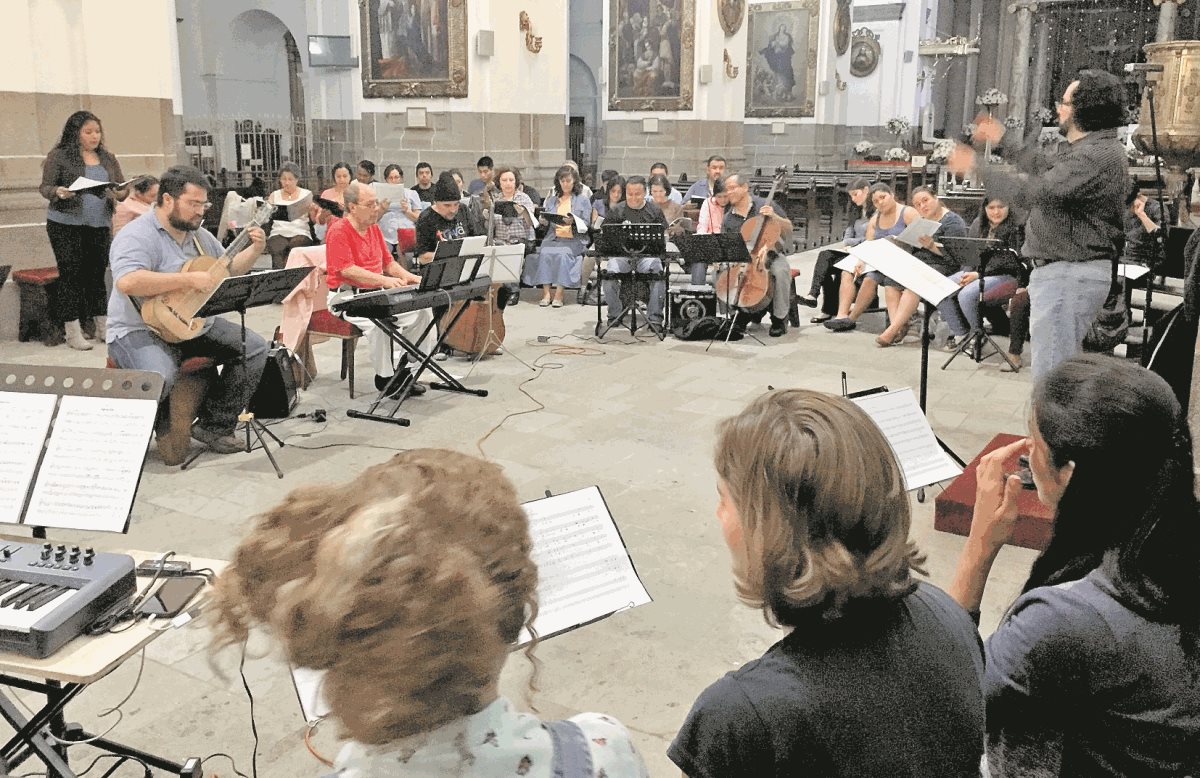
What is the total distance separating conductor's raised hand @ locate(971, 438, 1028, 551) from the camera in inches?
89.8

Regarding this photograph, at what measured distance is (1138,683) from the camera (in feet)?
5.54

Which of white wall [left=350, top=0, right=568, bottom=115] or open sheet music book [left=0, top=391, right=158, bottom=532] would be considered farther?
white wall [left=350, top=0, right=568, bottom=115]

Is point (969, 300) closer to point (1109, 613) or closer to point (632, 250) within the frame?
point (632, 250)

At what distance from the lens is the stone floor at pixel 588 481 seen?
10.3ft

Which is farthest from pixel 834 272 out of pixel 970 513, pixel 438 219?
pixel 970 513

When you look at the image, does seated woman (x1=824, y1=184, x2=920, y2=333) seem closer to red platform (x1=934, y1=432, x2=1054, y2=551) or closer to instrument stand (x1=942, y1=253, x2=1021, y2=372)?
instrument stand (x1=942, y1=253, x2=1021, y2=372)

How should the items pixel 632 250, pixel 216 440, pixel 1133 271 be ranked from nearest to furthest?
1. pixel 216 440
2. pixel 1133 271
3. pixel 632 250

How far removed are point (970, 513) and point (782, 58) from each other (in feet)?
68.8

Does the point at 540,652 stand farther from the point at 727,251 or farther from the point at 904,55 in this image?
the point at 904,55

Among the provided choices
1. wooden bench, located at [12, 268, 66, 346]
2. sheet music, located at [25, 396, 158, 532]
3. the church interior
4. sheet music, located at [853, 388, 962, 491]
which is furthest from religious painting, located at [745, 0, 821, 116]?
sheet music, located at [25, 396, 158, 532]

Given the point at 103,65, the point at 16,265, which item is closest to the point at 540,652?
the point at 16,265

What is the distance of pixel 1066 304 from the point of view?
177 inches

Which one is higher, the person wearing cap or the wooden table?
the person wearing cap

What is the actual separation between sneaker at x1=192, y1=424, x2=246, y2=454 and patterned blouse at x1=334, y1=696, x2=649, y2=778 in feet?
15.6
